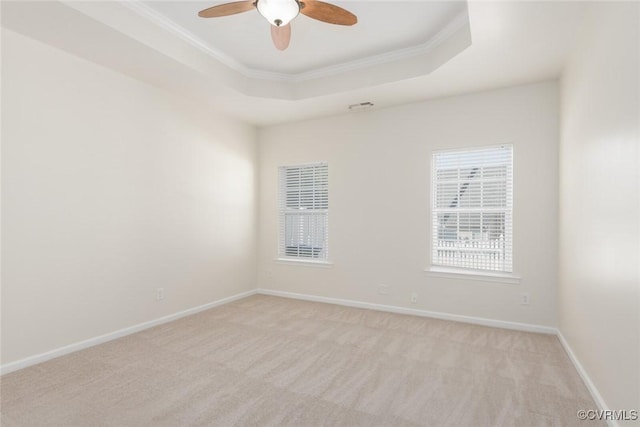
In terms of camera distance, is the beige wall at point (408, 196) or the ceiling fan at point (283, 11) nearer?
the ceiling fan at point (283, 11)

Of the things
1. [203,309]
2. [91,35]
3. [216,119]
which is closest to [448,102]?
[216,119]

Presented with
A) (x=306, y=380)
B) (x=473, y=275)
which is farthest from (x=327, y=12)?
(x=473, y=275)

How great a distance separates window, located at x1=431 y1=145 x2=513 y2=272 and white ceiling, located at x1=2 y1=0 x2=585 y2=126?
0.84m

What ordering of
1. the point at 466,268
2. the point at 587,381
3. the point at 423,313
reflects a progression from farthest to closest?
the point at 423,313
the point at 466,268
the point at 587,381

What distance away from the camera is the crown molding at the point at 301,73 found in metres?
2.86

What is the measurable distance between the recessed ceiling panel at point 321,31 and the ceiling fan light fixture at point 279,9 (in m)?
0.88

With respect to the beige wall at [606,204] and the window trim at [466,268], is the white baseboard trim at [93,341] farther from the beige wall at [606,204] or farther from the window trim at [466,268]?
the beige wall at [606,204]

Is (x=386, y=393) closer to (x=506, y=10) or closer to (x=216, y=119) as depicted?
(x=506, y=10)

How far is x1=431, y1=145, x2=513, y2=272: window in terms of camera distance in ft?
12.5

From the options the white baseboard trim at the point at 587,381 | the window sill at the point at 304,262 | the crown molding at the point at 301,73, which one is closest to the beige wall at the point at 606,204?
the white baseboard trim at the point at 587,381

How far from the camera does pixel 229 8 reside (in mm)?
2246

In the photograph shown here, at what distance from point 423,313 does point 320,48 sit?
11.0ft

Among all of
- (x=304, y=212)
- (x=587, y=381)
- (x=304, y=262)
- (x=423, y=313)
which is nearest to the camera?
(x=587, y=381)

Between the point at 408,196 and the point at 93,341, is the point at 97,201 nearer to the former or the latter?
the point at 93,341
